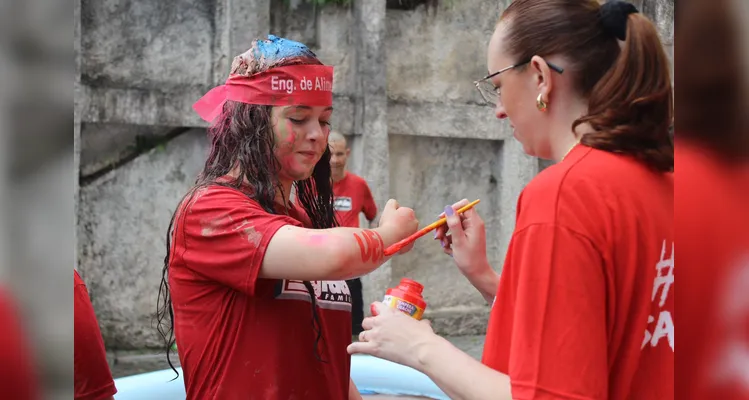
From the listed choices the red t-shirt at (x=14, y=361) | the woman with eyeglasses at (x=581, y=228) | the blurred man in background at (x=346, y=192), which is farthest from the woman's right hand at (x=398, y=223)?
the blurred man in background at (x=346, y=192)

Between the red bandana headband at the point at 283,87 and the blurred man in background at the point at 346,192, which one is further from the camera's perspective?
the blurred man in background at the point at 346,192

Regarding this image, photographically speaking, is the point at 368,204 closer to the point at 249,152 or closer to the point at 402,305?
the point at 249,152

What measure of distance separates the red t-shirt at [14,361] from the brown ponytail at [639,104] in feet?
2.91

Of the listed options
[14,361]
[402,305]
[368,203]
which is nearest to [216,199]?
[402,305]

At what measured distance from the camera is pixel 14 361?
0.62 meters

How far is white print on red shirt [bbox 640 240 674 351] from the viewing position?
3.77ft

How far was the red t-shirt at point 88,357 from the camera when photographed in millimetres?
1571

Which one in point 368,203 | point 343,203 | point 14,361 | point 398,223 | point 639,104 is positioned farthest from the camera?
point 368,203

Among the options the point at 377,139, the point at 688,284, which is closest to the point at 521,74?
the point at 688,284

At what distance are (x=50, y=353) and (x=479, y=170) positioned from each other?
6.72 meters

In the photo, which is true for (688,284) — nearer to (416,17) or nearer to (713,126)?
(713,126)

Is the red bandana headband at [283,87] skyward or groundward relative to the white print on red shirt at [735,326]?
skyward

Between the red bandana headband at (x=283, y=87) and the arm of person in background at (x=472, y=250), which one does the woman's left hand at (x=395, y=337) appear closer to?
the arm of person in background at (x=472, y=250)

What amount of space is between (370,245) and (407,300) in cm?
17
